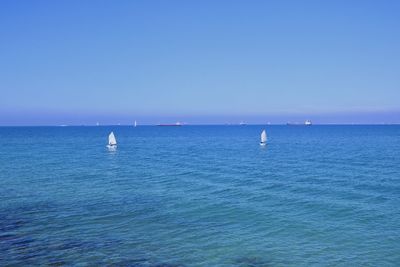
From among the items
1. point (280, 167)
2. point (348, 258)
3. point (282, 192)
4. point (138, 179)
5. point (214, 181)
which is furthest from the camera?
point (280, 167)

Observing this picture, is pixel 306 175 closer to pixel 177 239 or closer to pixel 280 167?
pixel 280 167

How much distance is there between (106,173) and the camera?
5459cm

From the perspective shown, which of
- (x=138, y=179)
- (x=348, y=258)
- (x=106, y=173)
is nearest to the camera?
(x=348, y=258)

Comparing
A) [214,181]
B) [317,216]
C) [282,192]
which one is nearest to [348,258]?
[317,216]

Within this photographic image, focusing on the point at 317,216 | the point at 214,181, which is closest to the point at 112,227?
the point at 317,216

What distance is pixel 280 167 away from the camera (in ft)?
191

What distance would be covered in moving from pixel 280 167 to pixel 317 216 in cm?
3028

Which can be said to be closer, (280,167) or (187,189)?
(187,189)

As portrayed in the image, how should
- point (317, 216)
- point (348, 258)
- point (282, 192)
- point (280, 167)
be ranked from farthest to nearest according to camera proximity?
point (280, 167), point (282, 192), point (317, 216), point (348, 258)

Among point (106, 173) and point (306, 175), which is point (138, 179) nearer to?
point (106, 173)

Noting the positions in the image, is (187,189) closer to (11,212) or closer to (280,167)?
(11,212)

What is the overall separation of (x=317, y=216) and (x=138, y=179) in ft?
83.9

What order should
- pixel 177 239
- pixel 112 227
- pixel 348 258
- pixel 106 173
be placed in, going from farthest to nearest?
pixel 106 173 < pixel 112 227 < pixel 177 239 < pixel 348 258

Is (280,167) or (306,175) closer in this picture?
(306,175)
